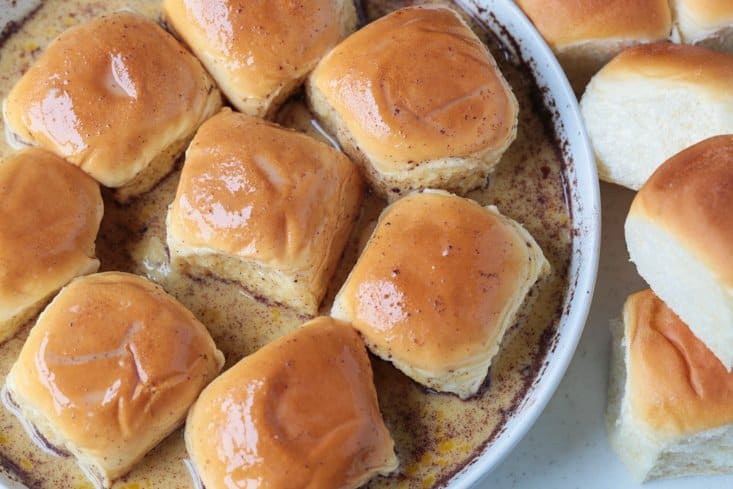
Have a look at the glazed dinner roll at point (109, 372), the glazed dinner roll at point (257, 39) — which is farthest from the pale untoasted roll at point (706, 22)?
the glazed dinner roll at point (109, 372)

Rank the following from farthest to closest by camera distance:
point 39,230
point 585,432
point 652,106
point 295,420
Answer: point 585,432, point 652,106, point 39,230, point 295,420

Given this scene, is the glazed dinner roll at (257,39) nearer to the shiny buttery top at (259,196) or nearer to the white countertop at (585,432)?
the shiny buttery top at (259,196)

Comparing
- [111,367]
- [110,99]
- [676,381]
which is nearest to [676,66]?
[676,381]

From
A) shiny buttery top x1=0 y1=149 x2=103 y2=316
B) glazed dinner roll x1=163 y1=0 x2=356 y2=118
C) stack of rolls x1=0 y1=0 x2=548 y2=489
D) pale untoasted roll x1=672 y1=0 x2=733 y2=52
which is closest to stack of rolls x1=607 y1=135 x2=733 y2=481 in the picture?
stack of rolls x1=0 y1=0 x2=548 y2=489

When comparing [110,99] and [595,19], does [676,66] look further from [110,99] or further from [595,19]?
[110,99]

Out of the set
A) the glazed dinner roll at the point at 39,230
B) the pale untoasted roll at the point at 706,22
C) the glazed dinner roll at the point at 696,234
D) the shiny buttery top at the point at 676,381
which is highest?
the glazed dinner roll at the point at 39,230

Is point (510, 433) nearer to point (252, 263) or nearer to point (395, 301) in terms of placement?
point (395, 301)

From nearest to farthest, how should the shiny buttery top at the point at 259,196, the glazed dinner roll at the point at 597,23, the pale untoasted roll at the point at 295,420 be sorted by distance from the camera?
1. the pale untoasted roll at the point at 295,420
2. the shiny buttery top at the point at 259,196
3. the glazed dinner roll at the point at 597,23

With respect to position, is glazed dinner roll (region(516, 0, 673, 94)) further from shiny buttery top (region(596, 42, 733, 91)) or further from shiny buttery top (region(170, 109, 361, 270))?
shiny buttery top (region(170, 109, 361, 270))
